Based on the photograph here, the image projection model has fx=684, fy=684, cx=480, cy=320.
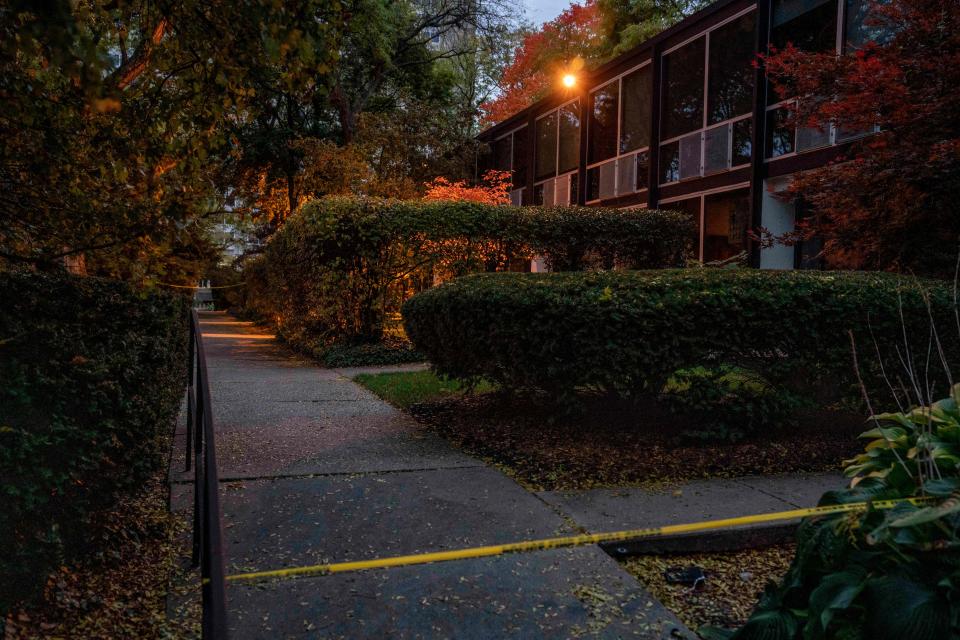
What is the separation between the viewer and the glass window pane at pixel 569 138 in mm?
20656

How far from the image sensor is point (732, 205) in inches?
578

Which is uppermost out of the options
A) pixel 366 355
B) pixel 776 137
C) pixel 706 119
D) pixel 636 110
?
pixel 636 110

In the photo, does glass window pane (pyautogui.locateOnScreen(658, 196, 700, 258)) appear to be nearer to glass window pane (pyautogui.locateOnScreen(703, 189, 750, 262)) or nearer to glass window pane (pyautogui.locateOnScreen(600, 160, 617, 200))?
glass window pane (pyautogui.locateOnScreen(703, 189, 750, 262))

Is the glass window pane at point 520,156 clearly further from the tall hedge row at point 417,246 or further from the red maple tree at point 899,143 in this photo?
the red maple tree at point 899,143

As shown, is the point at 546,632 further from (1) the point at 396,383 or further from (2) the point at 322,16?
(1) the point at 396,383

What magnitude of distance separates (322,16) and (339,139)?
67.5 ft

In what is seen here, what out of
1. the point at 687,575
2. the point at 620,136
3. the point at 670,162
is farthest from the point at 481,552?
the point at 620,136

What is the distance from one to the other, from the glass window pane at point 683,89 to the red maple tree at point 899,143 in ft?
25.7

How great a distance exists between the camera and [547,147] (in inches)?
882

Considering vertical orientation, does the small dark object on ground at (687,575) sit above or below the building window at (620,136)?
below

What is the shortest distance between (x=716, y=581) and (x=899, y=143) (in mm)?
6008

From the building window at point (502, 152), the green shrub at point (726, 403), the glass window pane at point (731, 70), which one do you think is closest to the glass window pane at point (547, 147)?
the building window at point (502, 152)

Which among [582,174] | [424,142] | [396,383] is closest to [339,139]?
[424,142]

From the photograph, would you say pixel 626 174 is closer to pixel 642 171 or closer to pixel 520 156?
pixel 642 171
